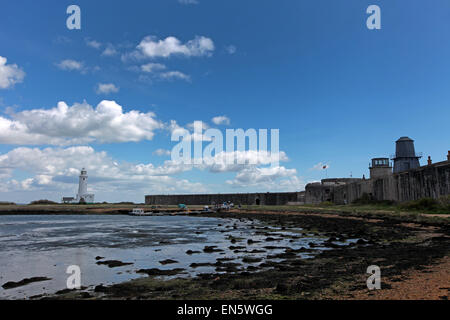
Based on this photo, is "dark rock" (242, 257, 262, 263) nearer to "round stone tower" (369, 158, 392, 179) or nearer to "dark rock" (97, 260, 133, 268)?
"dark rock" (97, 260, 133, 268)

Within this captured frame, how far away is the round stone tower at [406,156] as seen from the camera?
6247cm

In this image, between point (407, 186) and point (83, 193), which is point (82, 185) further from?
point (407, 186)

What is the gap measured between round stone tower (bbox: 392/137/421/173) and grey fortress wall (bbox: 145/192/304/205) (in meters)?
23.5

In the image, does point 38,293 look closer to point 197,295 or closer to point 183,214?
point 197,295

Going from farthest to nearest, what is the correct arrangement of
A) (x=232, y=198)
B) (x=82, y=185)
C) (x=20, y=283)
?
(x=82, y=185)
(x=232, y=198)
(x=20, y=283)

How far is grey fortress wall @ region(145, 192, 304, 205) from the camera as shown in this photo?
84881 millimetres

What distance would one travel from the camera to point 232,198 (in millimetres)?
95250

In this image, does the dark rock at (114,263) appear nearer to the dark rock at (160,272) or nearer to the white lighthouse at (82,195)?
the dark rock at (160,272)

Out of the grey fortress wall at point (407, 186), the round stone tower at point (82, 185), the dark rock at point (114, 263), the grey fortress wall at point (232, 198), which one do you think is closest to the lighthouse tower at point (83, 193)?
the round stone tower at point (82, 185)

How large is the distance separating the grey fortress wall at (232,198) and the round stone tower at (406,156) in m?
23.5

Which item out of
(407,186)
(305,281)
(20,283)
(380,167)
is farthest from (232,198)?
(305,281)

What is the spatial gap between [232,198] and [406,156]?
159 feet

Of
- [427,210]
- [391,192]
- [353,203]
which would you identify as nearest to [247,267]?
[427,210]

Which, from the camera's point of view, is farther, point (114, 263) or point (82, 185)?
point (82, 185)
